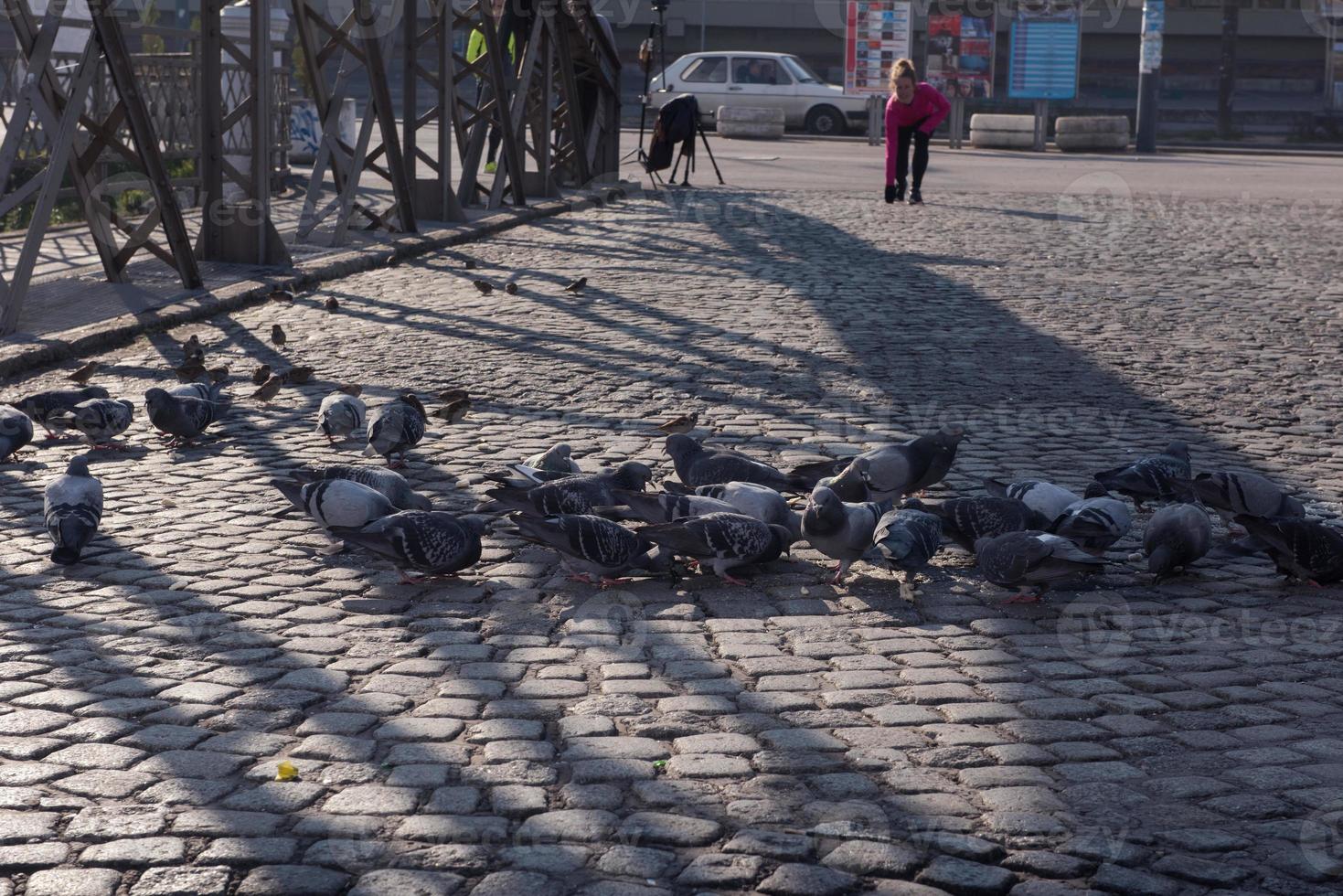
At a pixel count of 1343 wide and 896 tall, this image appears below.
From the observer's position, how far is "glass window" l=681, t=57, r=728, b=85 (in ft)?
125

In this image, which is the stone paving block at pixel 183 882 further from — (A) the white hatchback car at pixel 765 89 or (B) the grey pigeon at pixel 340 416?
(A) the white hatchback car at pixel 765 89

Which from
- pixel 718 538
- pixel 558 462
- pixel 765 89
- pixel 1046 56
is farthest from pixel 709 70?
pixel 718 538

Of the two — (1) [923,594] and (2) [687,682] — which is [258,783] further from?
(1) [923,594]

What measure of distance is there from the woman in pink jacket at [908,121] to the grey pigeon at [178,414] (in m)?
15.2

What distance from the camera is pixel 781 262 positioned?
15227 mm

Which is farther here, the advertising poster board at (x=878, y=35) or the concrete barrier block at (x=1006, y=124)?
the advertising poster board at (x=878, y=35)

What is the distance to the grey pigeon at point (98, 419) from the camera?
7254 mm

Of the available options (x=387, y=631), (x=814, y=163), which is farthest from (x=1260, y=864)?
(x=814, y=163)

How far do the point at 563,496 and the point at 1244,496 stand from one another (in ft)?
8.57

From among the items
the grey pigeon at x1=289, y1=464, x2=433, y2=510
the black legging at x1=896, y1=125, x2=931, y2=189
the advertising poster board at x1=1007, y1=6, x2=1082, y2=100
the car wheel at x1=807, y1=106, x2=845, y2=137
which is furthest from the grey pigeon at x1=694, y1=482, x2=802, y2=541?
the car wheel at x1=807, y1=106, x2=845, y2=137

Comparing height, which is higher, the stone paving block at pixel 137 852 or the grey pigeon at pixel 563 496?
the grey pigeon at pixel 563 496

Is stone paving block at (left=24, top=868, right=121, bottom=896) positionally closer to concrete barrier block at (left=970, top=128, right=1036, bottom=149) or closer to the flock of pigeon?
the flock of pigeon

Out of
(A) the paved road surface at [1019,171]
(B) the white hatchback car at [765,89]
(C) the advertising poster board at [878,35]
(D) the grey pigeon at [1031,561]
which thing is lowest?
(D) the grey pigeon at [1031,561]

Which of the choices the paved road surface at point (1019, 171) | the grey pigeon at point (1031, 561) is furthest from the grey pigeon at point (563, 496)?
the paved road surface at point (1019, 171)
